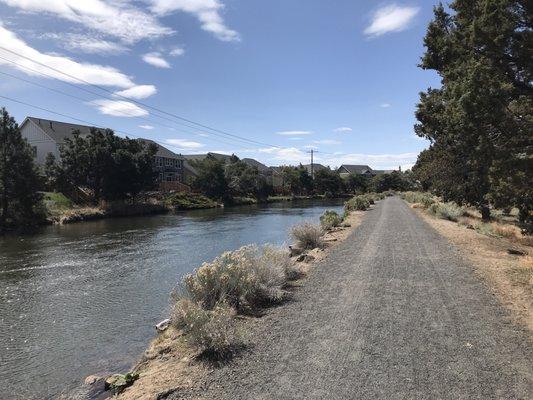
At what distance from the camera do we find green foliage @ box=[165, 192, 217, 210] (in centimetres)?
6256

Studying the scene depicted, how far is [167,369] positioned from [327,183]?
112m

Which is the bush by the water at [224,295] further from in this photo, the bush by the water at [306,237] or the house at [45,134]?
the house at [45,134]

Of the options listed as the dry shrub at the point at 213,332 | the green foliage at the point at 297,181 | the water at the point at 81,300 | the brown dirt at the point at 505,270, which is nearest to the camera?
the dry shrub at the point at 213,332

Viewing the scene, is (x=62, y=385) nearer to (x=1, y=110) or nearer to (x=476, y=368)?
(x=476, y=368)

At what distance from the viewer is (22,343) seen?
976cm

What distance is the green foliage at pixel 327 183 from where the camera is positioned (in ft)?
383

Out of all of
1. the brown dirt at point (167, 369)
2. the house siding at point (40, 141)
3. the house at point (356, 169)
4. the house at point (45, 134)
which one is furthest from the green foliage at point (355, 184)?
the brown dirt at point (167, 369)

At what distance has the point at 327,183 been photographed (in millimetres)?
117125

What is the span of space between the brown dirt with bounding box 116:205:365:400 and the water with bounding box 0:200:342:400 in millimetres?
1064

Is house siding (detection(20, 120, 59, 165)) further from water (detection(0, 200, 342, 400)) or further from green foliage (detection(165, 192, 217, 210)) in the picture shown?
water (detection(0, 200, 342, 400))

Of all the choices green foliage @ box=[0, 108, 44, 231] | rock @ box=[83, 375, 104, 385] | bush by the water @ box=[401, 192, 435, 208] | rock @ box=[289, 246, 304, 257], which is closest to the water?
Answer: rock @ box=[83, 375, 104, 385]

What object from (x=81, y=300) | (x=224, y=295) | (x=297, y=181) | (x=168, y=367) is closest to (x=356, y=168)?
(x=297, y=181)

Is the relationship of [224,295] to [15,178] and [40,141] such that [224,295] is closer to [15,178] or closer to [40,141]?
[15,178]

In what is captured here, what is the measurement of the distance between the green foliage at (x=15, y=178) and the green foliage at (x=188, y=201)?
2473 centimetres
